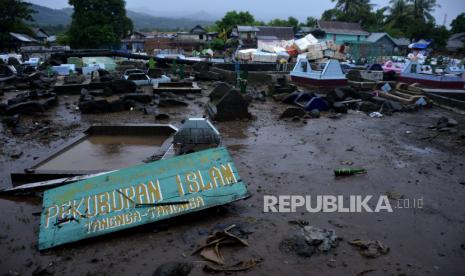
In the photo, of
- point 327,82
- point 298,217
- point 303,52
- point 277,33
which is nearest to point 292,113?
point 327,82

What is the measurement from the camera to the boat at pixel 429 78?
18.8 metres

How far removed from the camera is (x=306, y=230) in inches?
203

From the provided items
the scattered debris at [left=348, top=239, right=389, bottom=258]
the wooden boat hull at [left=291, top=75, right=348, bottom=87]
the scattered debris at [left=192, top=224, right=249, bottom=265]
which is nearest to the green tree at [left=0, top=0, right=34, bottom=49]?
the wooden boat hull at [left=291, top=75, right=348, bottom=87]

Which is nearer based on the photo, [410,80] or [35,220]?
[35,220]

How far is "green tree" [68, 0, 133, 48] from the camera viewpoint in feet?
141

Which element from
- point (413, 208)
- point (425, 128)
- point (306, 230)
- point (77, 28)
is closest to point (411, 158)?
point (413, 208)

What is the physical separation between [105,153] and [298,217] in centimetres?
549

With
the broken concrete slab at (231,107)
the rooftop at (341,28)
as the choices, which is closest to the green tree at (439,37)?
the rooftop at (341,28)

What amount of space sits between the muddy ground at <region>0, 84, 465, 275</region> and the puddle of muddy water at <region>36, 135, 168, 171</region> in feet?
2.92

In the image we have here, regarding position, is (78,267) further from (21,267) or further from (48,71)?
(48,71)

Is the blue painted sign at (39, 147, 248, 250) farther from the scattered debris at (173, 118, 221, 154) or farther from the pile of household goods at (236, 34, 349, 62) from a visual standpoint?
the pile of household goods at (236, 34, 349, 62)

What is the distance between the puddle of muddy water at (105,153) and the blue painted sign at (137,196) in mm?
2216

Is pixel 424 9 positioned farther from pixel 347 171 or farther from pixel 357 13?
pixel 347 171

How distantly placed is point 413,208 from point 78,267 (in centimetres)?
525
